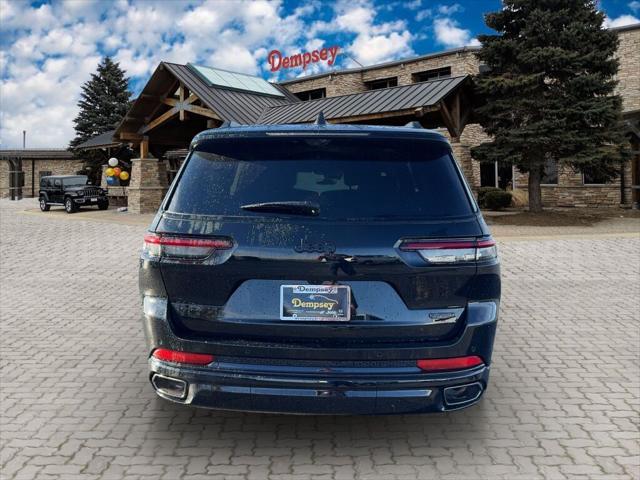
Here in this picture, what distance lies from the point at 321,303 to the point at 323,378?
0.38 m

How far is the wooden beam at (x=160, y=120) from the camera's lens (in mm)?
24391

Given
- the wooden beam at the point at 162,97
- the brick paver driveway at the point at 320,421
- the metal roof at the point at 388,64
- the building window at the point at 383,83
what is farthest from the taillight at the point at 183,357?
the building window at the point at 383,83

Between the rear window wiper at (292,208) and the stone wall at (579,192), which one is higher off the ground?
the stone wall at (579,192)

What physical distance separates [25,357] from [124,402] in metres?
1.74

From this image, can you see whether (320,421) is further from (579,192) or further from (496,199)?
(579,192)

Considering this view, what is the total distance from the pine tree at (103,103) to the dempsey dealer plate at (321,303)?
160 ft

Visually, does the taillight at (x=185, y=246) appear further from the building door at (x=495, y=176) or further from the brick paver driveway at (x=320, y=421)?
the building door at (x=495, y=176)

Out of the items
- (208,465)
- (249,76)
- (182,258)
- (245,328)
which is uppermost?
(249,76)

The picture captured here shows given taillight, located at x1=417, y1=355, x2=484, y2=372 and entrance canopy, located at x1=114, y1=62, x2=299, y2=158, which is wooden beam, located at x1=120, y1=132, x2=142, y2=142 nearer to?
entrance canopy, located at x1=114, y1=62, x2=299, y2=158

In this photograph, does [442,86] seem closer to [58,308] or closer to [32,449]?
[58,308]

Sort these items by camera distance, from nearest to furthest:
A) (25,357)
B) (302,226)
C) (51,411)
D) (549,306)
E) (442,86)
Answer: (302,226)
(51,411)
(25,357)
(549,306)
(442,86)

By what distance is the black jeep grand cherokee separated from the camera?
3.07 metres

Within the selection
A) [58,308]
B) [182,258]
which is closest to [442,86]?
[58,308]

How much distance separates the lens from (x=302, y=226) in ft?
10.1
